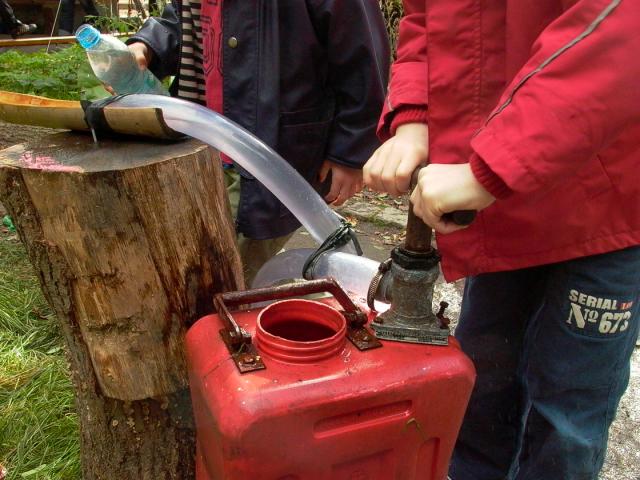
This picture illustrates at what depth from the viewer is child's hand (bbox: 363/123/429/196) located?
123cm

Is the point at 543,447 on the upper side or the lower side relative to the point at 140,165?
lower

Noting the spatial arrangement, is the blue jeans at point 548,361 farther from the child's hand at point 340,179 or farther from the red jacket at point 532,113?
the child's hand at point 340,179

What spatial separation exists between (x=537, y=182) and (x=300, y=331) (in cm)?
62

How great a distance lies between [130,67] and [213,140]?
2.47ft

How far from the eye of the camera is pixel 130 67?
2.15 m

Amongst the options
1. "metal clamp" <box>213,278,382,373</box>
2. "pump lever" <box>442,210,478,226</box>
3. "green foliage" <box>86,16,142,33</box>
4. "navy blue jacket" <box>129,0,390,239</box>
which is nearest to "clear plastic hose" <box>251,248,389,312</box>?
"metal clamp" <box>213,278,382,373</box>

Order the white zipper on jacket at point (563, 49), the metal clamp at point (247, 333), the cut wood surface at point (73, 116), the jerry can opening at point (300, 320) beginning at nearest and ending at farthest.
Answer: the white zipper on jacket at point (563, 49) → the metal clamp at point (247, 333) → the jerry can opening at point (300, 320) → the cut wood surface at point (73, 116)

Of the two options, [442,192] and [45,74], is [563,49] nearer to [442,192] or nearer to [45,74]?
[442,192]

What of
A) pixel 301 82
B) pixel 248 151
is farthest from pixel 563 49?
pixel 301 82

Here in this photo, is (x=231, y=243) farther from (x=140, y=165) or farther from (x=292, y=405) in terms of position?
(x=292, y=405)

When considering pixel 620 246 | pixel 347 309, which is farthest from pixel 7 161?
pixel 620 246

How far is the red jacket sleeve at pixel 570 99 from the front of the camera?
953 millimetres

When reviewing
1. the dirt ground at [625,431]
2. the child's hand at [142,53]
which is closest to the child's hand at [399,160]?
the child's hand at [142,53]

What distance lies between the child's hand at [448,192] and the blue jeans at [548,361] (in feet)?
1.36
